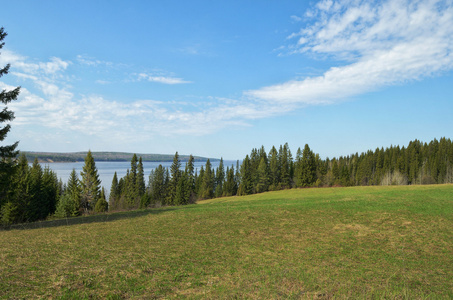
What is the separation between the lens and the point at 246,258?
11633 mm

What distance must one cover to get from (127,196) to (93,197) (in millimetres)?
29339

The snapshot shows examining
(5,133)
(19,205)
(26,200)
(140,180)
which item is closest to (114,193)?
(140,180)

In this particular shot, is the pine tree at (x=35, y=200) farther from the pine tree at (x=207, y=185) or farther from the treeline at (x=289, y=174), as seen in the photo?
the pine tree at (x=207, y=185)

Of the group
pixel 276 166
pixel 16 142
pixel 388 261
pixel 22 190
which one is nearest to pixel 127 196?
pixel 22 190

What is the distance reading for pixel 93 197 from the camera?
47.9m

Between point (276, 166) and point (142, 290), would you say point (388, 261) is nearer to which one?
point (142, 290)

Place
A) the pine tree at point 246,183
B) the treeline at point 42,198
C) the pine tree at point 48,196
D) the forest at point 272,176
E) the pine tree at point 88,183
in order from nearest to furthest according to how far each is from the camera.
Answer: the treeline at point 42,198 < the pine tree at point 48,196 < the pine tree at point 88,183 < the forest at point 272,176 < the pine tree at point 246,183

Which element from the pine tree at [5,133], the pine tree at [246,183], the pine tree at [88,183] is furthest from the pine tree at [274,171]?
the pine tree at [5,133]

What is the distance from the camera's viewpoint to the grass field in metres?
7.80

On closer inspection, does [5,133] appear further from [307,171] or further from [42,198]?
[307,171]

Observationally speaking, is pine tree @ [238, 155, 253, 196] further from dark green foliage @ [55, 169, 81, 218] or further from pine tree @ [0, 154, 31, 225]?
pine tree @ [0, 154, 31, 225]

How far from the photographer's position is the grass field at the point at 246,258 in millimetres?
7802

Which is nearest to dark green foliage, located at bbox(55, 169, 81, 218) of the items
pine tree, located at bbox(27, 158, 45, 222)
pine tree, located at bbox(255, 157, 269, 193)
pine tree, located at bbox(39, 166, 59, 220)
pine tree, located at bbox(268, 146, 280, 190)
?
pine tree, located at bbox(39, 166, 59, 220)

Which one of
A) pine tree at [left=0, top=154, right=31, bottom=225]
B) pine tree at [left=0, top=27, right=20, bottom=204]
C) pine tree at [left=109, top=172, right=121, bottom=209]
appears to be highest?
pine tree at [left=0, top=27, right=20, bottom=204]
